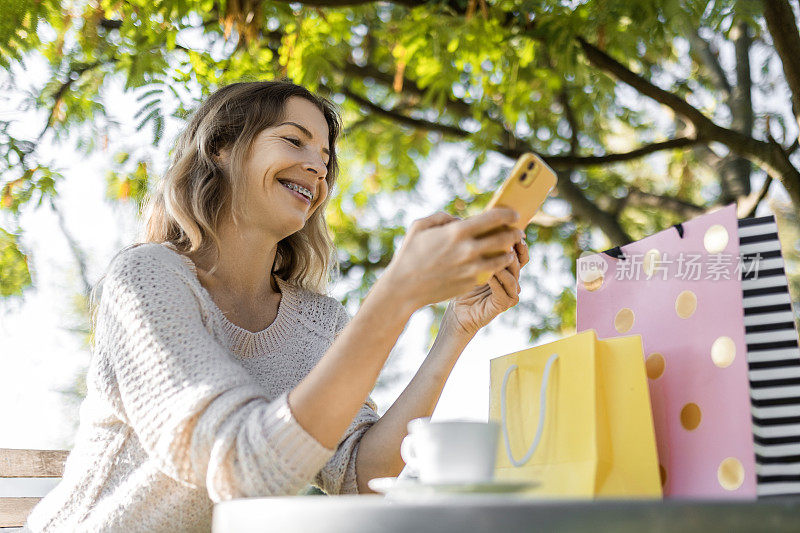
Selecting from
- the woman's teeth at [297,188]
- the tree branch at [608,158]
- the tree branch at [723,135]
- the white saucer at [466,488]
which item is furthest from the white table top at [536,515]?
the tree branch at [608,158]

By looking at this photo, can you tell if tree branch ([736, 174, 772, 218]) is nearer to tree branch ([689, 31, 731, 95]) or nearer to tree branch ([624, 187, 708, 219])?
tree branch ([624, 187, 708, 219])

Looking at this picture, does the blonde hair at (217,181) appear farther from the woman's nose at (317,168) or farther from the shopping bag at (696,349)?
the shopping bag at (696,349)

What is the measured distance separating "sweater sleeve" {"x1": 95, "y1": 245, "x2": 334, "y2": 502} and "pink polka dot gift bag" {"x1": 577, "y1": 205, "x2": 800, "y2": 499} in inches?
17.1

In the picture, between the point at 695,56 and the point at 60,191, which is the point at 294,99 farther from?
the point at 695,56

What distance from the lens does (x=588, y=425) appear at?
2.83 feet

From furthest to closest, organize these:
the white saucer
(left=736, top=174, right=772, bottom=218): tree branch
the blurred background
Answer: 1. (left=736, top=174, right=772, bottom=218): tree branch
2. the blurred background
3. the white saucer

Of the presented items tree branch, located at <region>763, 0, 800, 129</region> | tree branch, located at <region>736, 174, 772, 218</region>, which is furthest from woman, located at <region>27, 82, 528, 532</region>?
tree branch, located at <region>736, 174, 772, 218</region>

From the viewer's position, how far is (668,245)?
1008mm

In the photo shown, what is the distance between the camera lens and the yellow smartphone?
910 mm

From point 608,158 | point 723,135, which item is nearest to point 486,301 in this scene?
point 723,135

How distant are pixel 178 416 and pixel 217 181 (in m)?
0.76

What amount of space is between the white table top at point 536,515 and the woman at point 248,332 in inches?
11.6

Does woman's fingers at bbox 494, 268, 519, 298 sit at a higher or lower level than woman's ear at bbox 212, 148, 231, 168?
A: lower

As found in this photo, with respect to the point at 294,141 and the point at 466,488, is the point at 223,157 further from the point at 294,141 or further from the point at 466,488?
the point at 466,488
